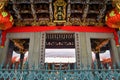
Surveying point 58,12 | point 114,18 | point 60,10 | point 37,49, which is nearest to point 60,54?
point 37,49

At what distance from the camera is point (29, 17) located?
26.1 feet

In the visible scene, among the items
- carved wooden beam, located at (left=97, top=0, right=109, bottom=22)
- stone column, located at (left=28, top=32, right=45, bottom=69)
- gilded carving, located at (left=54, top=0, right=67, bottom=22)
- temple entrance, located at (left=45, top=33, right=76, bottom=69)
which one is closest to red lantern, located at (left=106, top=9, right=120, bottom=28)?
carved wooden beam, located at (left=97, top=0, right=109, bottom=22)

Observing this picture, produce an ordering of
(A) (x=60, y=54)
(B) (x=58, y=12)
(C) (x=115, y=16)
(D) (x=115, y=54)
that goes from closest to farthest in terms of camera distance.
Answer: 1. (C) (x=115, y=16)
2. (D) (x=115, y=54)
3. (B) (x=58, y=12)
4. (A) (x=60, y=54)

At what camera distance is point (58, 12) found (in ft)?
24.0

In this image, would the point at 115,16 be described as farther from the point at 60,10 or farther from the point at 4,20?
the point at 4,20

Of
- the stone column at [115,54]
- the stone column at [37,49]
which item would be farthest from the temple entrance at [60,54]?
the stone column at [115,54]

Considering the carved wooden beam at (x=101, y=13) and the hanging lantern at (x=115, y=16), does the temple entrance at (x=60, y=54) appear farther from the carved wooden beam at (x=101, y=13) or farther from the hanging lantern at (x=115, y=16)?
the hanging lantern at (x=115, y=16)

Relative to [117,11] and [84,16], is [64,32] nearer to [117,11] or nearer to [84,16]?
[84,16]

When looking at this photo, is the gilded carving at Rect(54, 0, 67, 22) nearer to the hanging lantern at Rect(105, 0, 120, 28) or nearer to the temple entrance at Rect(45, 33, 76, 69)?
the hanging lantern at Rect(105, 0, 120, 28)

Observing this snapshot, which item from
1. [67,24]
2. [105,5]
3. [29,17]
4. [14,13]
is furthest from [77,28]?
[14,13]

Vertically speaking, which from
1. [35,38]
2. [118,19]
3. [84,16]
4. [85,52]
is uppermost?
[84,16]

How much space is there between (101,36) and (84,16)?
1301mm

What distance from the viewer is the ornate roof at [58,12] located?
686cm

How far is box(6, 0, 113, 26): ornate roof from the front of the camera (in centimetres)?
686
